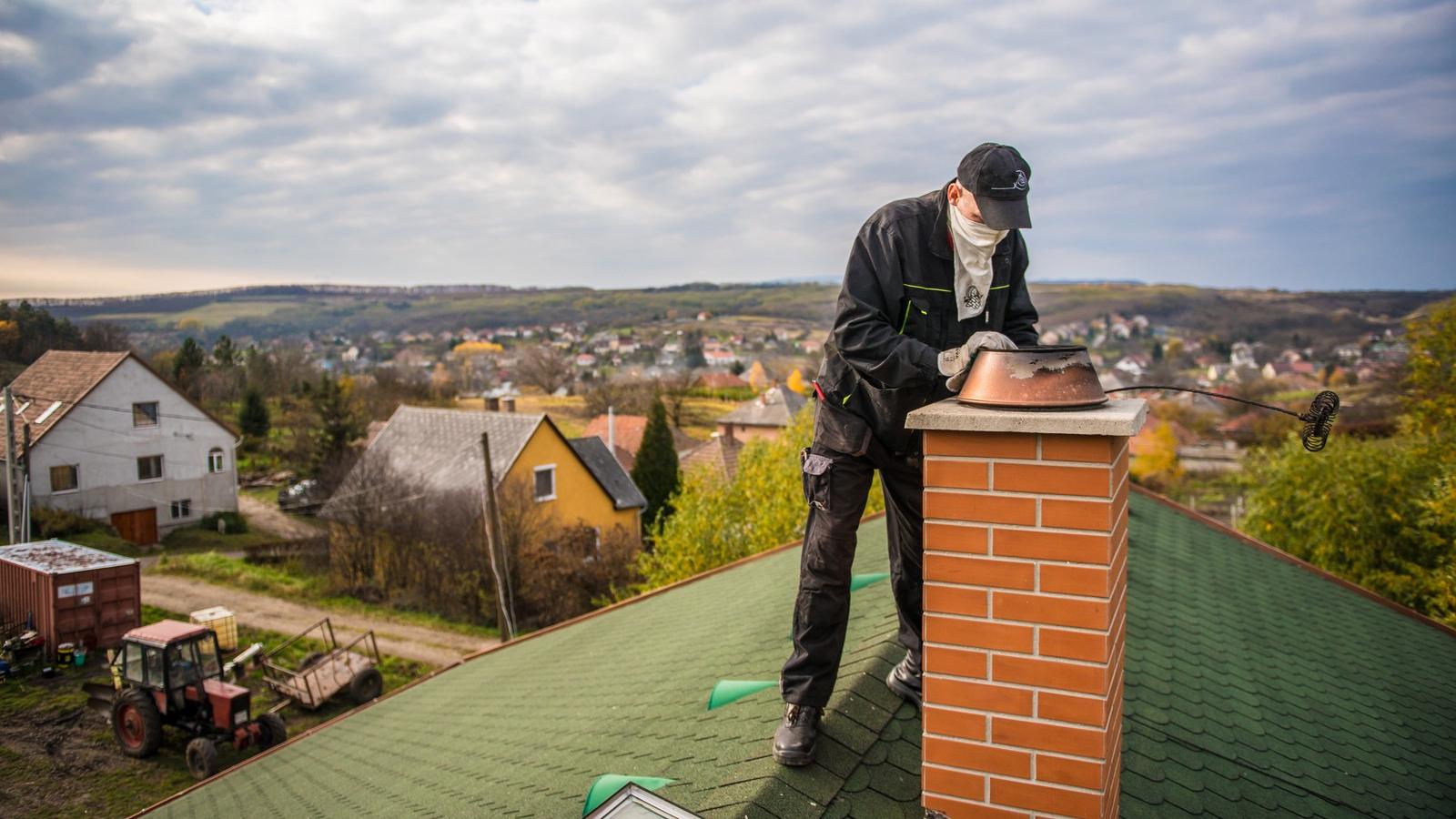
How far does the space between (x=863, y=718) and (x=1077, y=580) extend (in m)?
1.33

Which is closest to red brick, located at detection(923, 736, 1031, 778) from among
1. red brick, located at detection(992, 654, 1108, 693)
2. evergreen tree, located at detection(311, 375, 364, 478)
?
red brick, located at detection(992, 654, 1108, 693)

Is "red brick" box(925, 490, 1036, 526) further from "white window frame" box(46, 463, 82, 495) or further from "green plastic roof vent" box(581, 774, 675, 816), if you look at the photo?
"white window frame" box(46, 463, 82, 495)

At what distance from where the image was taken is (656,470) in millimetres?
36094

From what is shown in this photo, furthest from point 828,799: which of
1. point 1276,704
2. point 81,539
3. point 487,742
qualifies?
point 81,539

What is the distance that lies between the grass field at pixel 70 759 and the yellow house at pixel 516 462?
15.3 metres

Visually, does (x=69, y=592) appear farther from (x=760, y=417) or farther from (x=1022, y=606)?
(x=760, y=417)

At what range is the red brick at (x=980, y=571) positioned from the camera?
226cm

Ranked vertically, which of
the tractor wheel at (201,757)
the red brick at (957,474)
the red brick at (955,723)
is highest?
the red brick at (957,474)

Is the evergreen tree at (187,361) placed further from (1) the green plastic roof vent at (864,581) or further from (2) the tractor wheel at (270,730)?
(1) the green plastic roof vent at (864,581)

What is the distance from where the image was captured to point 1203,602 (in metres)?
6.40

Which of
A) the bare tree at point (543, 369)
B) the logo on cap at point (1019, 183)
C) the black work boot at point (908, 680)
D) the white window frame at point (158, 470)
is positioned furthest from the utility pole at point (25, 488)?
the bare tree at point (543, 369)

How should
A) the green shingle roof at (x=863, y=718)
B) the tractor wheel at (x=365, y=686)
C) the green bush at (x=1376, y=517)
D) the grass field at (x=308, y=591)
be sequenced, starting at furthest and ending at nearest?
the grass field at (x=308, y=591), the tractor wheel at (x=365, y=686), the green bush at (x=1376, y=517), the green shingle roof at (x=863, y=718)

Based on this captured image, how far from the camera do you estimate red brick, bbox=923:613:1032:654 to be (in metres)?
2.28

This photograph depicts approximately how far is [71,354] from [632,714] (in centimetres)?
1248
